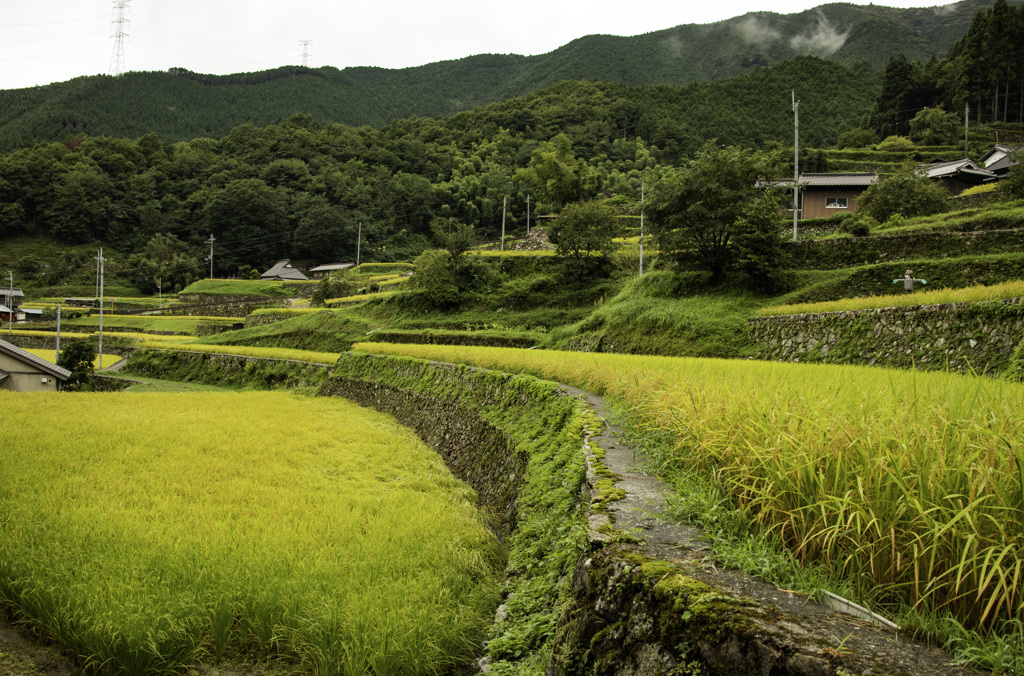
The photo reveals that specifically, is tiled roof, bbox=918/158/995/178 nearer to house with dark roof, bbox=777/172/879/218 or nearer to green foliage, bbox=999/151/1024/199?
house with dark roof, bbox=777/172/879/218

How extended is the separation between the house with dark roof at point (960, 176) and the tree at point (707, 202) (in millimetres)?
25827

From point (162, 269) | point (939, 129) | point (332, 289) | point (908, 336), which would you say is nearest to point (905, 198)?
point (908, 336)

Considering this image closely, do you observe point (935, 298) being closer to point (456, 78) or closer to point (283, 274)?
point (283, 274)

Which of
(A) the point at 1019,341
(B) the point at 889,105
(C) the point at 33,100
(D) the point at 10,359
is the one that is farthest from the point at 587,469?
(C) the point at 33,100

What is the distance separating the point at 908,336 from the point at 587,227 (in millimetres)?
20748

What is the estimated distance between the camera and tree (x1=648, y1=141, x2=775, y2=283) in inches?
795

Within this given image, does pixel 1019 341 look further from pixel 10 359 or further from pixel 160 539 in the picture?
pixel 10 359

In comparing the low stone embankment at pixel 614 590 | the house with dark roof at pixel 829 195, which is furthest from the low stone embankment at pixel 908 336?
the house with dark roof at pixel 829 195

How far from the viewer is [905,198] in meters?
28.0

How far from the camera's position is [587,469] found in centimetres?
485

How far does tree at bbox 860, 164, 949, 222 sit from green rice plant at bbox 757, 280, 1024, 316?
17.7 meters

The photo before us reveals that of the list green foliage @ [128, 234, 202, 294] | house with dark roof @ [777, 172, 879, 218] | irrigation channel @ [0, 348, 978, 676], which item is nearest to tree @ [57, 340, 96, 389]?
irrigation channel @ [0, 348, 978, 676]

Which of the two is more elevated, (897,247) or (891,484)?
(897,247)

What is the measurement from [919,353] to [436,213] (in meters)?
78.1
